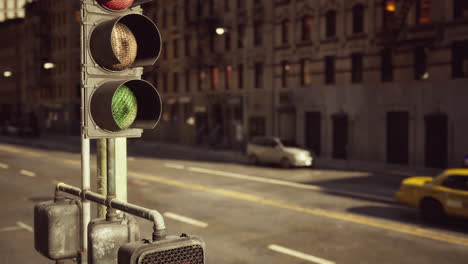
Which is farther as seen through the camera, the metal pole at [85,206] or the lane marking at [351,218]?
the lane marking at [351,218]

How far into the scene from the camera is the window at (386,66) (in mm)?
30031

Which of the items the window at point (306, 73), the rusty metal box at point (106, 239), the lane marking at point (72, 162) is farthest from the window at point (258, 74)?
the rusty metal box at point (106, 239)

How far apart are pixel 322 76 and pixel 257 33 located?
8119mm

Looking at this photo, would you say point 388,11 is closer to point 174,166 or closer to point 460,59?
point 460,59

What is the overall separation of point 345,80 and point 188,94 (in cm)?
1860

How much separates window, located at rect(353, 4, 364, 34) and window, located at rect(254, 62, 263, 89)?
9209 mm

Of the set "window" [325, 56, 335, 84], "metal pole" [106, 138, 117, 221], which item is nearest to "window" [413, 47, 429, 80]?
"window" [325, 56, 335, 84]

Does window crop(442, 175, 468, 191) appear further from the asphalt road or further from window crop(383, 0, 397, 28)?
window crop(383, 0, 397, 28)

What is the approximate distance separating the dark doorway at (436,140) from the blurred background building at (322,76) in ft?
0.19

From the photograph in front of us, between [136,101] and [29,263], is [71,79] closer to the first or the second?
[29,263]

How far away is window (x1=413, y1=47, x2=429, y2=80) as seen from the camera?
2830 centimetres

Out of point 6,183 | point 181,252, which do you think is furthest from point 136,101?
point 6,183

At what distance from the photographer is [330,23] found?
110ft

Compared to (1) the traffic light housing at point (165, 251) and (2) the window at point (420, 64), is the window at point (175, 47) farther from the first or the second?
(1) the traffic light housing at point (165, 251)
